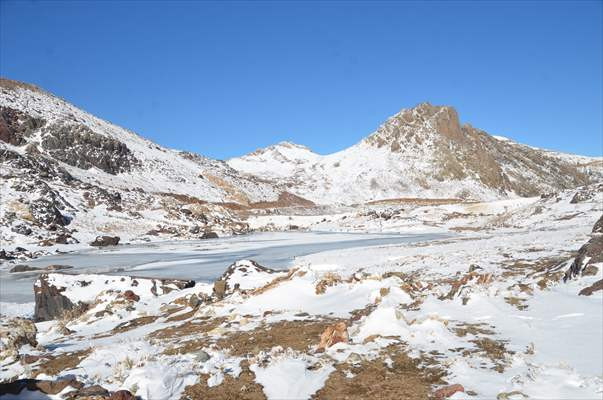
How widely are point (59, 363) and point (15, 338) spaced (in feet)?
7.52

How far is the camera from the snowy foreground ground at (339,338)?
5203mm

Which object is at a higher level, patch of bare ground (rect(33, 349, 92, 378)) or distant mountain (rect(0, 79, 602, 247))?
distant mountain (rect(0, 79, 602, 247))

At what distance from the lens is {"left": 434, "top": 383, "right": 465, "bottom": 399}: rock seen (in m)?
4.63

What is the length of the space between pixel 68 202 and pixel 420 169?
8155 cm

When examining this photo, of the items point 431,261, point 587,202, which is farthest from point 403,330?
point 587,202

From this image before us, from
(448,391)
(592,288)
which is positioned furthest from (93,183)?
(448,391)

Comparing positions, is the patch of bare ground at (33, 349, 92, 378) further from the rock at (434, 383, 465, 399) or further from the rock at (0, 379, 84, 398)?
the rock at (434, 383, 465, 399)

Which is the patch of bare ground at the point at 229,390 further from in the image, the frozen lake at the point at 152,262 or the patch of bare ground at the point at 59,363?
the frozen lake at the point at 152,262

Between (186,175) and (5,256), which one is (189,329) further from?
(186,175)

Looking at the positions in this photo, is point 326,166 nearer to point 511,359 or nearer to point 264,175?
point 264,175

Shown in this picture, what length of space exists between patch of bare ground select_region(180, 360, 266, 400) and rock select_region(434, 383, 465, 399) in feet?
6.46

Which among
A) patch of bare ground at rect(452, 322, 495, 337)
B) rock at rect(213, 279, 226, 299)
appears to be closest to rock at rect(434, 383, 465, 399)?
patch of bare ground at rect(452, 322, 495, 337)

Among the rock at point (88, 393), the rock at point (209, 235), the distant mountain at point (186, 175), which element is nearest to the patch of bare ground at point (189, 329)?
the rock at point (88, 393)

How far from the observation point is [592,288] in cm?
838
